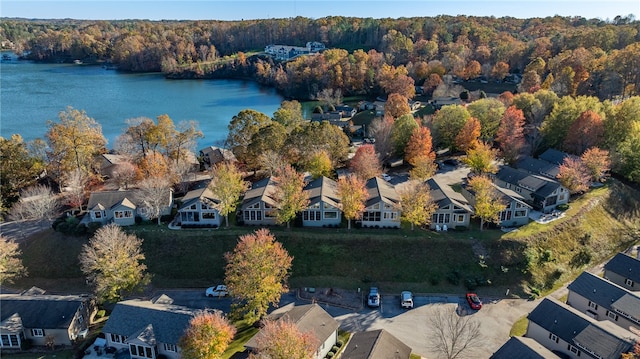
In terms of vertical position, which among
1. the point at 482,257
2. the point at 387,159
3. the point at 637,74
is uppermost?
the point at 637,74

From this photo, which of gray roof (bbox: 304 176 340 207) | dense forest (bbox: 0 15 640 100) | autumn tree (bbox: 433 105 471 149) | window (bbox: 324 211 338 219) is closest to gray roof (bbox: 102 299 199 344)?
window (bbox: 324 211 338 219)

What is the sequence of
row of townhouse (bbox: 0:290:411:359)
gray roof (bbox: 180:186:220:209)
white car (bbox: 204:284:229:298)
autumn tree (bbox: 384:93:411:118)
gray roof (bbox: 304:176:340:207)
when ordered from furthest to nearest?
autumn tree (bbox: 384:93:411:118) < gray roof (bbox: 180:186:220:209) < gray roof (bbox: 304:176:340:207) < white car (bbox: 204:284:229:298) < row of townhouse (bbox: 0:290:411:359)

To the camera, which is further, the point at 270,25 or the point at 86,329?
the point at 270,25

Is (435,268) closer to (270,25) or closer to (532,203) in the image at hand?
(532,203)

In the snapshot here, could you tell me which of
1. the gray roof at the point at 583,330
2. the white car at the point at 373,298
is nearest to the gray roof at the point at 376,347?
the white car at the point at 373,298

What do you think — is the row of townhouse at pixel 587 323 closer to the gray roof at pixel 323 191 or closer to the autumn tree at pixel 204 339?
the autumn tree at pixel 204 339

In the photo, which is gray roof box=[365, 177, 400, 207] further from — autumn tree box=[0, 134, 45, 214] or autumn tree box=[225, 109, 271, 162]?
autumn tree box=[0, 134, 45, 214]

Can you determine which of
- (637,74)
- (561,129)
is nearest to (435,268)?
(561,129)
